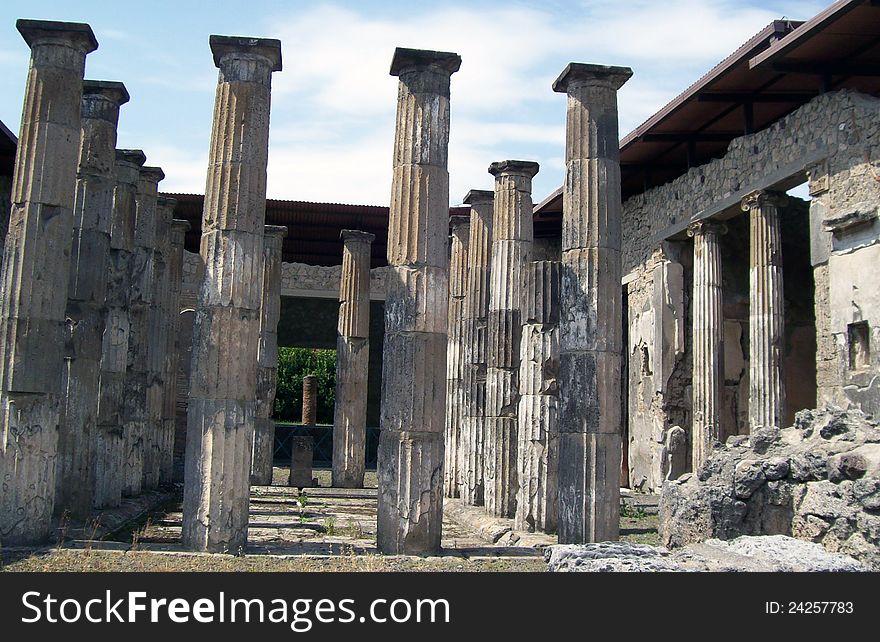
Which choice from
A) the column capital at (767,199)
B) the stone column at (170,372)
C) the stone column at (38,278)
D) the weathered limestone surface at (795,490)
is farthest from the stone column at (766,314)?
the stone column at (170,372)

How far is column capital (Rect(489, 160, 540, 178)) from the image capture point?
13891mm

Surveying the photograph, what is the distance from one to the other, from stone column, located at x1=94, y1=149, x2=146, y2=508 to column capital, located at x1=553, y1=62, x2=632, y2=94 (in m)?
6.80

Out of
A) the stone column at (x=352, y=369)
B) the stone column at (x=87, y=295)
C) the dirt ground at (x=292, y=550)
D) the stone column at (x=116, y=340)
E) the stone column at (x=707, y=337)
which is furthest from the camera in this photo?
the stone column at (x=352, y=369)

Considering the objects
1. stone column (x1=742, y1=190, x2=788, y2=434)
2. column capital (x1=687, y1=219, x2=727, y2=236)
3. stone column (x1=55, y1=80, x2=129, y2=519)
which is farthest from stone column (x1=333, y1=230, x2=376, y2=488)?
stone column (x1=742, y1=190, x2=788, y2=434)

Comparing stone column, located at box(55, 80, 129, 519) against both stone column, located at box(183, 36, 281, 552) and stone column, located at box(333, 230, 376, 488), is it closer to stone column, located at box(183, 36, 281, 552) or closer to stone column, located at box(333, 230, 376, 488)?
stone column, located at box(183, 36, 281, 552)

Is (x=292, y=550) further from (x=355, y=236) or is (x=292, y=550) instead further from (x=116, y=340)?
(x=355, y=236)

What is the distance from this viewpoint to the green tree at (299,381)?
131 feet

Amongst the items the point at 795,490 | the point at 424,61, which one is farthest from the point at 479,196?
the point at 795,490

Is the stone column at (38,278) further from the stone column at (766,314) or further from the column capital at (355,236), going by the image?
the column capital at (355,236)

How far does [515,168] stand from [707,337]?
5.28 m

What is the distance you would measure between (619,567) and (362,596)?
188cm

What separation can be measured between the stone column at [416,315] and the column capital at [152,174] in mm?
6553

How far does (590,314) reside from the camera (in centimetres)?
1031

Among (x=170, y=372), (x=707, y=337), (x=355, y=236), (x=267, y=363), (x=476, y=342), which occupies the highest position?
(x=355, y=236)
